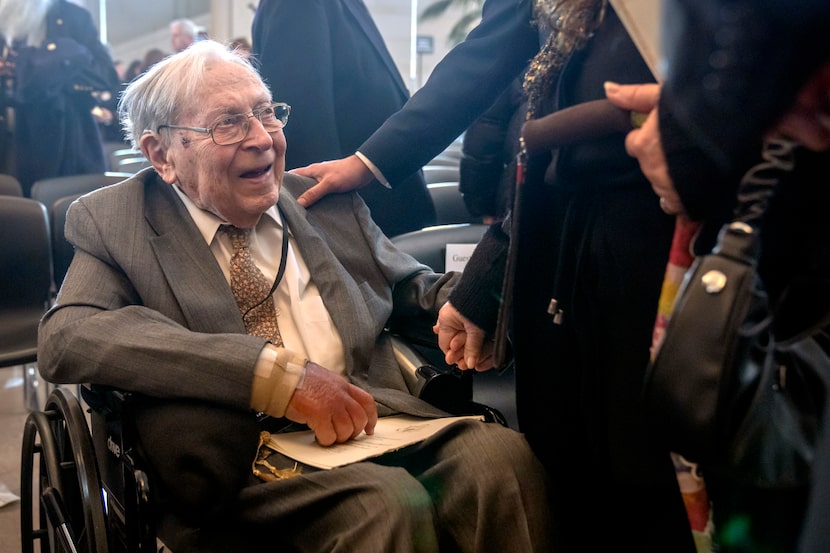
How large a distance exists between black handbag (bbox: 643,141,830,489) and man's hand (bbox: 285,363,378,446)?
77cm

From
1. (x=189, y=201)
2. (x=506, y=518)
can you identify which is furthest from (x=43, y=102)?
(x=506, y=518)

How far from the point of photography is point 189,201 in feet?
5.80

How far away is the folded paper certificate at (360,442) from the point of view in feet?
4.90

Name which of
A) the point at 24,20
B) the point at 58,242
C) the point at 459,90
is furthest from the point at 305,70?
the point at 24,20

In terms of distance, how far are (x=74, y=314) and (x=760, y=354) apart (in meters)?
1.17

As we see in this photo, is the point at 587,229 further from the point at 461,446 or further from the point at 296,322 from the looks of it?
the point at 296,322

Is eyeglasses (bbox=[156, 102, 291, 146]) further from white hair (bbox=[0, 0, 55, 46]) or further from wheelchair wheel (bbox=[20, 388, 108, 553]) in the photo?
white hair (bbox=[0, 0, 55, 46])

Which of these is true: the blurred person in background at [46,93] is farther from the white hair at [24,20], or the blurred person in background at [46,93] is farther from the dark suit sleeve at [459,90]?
the dark suit sleeve at [459,90]

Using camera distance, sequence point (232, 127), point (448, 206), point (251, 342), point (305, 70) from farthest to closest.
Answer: point (448, 206), point (305, 70), point (232, 127), point (251, 342)

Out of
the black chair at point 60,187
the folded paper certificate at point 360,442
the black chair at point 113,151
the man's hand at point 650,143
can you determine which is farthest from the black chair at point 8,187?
the man's hand at point 650,143

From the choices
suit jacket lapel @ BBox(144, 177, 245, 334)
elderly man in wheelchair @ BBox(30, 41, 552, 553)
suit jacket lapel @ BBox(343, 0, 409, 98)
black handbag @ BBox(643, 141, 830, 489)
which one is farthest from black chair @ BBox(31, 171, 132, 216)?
black handbag @ BBox(643, 141, 830, 489)

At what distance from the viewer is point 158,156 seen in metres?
1.77

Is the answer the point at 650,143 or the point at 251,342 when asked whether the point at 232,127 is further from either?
the point at 650,143

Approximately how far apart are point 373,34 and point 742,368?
1.66 meters
